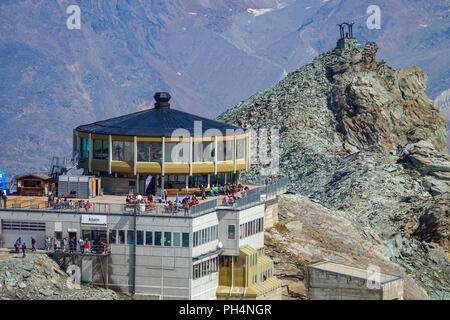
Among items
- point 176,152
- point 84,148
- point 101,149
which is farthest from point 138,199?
point 84,148

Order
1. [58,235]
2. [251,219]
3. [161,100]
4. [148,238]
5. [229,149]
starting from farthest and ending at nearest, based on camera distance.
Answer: [161,100] < [229,149] < [251,219] < [58,235] < [148,238]

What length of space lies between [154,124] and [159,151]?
3260 mm

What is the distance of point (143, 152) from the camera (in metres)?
98.1

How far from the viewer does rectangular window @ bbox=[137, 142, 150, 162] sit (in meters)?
97.9

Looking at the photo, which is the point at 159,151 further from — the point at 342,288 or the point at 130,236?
the point at 342,288

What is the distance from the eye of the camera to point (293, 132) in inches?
7151

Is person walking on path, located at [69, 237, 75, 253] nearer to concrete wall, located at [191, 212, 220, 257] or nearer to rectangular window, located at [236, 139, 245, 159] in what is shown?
concrete wall, located at [191, 212, 220, 257]

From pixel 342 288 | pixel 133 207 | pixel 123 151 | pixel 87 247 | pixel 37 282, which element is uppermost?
pixel 123 151

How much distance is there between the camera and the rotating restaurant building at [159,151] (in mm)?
98000

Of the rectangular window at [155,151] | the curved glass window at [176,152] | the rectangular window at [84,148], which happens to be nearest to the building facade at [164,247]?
the curved glass window at [176,152]

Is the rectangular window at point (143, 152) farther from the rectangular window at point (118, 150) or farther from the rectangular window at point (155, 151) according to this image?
the rectangular window at point (118, 150)

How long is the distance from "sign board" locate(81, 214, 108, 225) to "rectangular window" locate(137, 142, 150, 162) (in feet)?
29.3

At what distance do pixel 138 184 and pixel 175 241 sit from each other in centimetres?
1125

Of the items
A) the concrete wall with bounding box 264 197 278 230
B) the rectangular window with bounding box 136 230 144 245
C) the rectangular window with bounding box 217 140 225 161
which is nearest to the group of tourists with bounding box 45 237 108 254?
the rectangular window with bounding box 136 230 144 245
